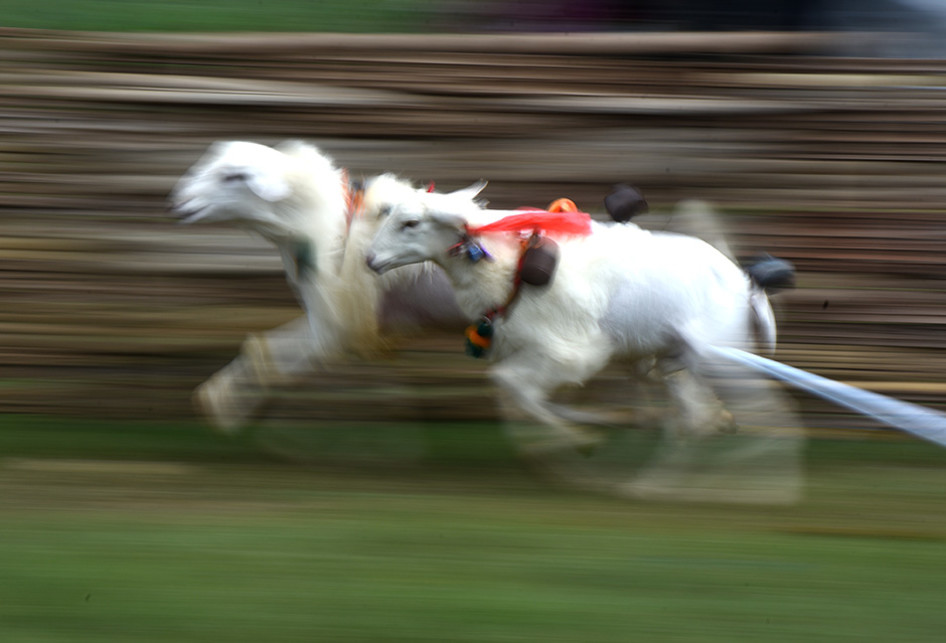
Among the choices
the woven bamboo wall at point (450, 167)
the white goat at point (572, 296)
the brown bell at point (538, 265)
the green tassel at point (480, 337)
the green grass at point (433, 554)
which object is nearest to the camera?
the green grass at point (433, 554)

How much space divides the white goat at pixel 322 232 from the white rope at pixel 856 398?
46.1 inches

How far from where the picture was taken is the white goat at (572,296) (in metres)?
4.49

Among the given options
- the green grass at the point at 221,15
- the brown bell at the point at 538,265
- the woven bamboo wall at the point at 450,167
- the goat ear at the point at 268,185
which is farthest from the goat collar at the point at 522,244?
the green grass at the point at 221,15

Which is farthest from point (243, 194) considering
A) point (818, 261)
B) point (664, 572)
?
point (818, 261)

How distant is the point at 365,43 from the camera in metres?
6.02

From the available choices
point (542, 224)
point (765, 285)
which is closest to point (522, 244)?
point (542, 224)

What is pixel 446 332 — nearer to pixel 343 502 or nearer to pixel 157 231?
pixel 343 502

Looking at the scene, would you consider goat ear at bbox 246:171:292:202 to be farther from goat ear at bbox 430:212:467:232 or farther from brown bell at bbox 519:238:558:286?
brown bell at bbox 519:238:558:286

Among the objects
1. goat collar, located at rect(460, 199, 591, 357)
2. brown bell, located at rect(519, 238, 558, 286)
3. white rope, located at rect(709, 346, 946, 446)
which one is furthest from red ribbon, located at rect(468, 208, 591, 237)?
white rope, located at rect(709, 346, 946, 446)

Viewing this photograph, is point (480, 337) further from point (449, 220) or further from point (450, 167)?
point (450, 167)

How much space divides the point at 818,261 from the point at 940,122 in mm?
880

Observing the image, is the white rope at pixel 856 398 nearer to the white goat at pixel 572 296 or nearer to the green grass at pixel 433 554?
the white goat at pixel 572 296

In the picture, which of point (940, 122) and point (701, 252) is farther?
point (940, 122)

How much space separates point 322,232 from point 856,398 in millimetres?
2103
